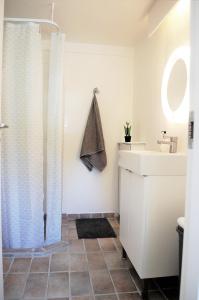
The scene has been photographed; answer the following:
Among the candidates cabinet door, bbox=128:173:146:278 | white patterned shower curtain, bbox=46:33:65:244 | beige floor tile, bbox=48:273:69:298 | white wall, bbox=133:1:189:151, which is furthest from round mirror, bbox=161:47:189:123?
beige floor tile, bbox=48:273:69:298

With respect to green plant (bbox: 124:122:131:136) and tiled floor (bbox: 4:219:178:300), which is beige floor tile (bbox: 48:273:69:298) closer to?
tiled floor (bbox: 4:219:178:300)

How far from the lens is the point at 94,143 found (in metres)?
3.09

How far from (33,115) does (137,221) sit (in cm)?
130

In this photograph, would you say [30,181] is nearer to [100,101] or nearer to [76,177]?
[76,177]

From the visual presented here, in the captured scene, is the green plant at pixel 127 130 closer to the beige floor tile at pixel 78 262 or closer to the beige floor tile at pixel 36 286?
the beige floor tile at pixel 78 262

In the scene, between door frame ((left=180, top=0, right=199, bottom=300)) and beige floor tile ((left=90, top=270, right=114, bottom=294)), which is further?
beige floor tile ((left=90, top=270, right=114, bottom=294))

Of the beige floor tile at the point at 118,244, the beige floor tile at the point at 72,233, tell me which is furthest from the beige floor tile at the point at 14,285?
the beige floor tile at the point at 118,244

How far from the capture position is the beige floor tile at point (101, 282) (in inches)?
66.5

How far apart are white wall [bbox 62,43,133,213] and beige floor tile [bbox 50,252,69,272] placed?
41.9 inches

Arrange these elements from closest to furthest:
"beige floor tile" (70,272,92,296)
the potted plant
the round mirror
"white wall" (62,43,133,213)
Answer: "beige floor tile" (70,272,92,296) → the round mirror → the potted plant → "white wall" (62,43,133,213)

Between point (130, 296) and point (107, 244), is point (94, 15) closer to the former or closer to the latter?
point (107, 244)

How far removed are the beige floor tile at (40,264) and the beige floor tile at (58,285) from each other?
117 mm

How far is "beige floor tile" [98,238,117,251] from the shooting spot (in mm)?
2344

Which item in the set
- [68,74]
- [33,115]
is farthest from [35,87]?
[68,74]
